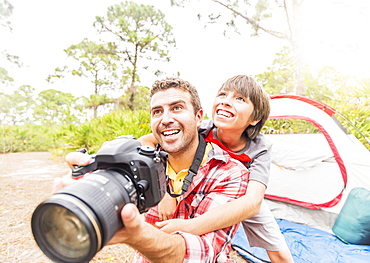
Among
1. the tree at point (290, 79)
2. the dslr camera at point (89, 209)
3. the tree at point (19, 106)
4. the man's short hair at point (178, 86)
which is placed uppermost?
the tree at point (290, 79)

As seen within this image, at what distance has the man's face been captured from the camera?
1.20 m

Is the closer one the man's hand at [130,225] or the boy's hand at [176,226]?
the man's hand at [130,225]

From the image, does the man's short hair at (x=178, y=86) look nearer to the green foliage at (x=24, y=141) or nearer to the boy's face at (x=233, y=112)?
the boy's face at (x=233, y=112)

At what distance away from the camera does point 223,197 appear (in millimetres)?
1112

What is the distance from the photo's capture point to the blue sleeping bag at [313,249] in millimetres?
2248

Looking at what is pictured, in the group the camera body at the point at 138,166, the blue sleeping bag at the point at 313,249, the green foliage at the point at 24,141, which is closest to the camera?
the camera body at the point at 138,166

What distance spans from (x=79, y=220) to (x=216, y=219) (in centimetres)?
61

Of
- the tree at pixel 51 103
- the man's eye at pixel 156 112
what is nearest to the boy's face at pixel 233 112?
the man's eye at pixel 156 112

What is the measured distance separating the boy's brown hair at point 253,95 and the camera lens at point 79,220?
118 cm

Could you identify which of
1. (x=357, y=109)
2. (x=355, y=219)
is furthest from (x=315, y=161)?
(x=357, y=109)

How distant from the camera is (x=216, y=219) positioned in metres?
1.01

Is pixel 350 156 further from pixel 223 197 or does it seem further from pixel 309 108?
pixel 223 197

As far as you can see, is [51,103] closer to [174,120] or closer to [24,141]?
[24,141]

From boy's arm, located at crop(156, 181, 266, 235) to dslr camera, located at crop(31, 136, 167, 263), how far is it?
0.25 m
